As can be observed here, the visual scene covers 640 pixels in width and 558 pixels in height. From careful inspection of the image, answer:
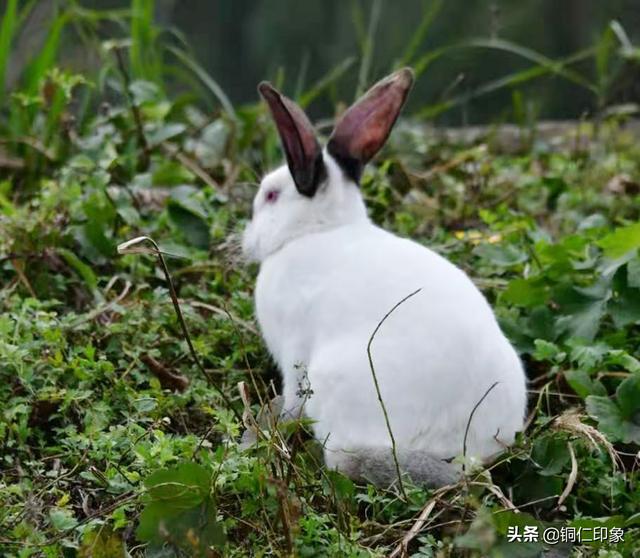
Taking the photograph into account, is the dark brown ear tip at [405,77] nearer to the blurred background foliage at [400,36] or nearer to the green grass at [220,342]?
the green grass at [220,342]

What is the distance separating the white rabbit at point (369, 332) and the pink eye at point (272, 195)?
6 centimetres

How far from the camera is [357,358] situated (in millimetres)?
3012

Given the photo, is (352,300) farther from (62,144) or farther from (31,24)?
(31,24)

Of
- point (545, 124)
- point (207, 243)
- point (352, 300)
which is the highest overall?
point (352, 300)

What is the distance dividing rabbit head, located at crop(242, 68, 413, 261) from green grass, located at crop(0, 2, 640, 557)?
14.5 inches

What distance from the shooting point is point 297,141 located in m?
3.39

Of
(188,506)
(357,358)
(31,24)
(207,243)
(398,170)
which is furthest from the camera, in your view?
(31,24)

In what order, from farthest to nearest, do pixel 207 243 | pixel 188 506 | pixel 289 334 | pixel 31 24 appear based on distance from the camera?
pixel 31 24, pixel 207 243, pixel 289 334, pixel 188 506

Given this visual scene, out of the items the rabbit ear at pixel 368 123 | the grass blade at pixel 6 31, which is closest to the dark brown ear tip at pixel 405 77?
the rabbit ear at pixel 368 123

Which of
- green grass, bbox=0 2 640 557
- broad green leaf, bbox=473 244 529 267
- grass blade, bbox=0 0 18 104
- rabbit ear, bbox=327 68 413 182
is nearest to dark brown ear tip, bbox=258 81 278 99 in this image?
rabbit ear, bbox=327 68 413 182

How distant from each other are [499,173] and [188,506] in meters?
3.37

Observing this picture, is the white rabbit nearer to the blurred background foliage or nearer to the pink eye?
the pink eye

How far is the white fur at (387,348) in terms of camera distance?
296cm

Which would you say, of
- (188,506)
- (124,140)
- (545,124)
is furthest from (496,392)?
(545,124)
